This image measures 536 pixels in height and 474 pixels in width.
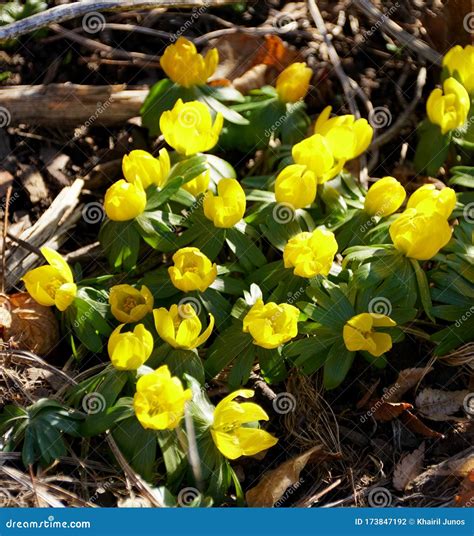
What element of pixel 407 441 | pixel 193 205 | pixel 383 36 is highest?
pixel 383 36

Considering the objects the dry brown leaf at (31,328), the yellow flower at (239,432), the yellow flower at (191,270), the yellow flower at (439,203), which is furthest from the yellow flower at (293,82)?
the yellow flower at (239,432)

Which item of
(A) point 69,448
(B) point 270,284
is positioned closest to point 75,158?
(B) point 270,284

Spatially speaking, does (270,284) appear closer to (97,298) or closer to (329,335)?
(329,335)

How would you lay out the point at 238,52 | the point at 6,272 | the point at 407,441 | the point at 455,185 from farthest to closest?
the point at 238,52
the point at 455,185
the point at 6,272
the point at 407,441

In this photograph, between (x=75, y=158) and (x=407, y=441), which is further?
(x=75, y=158)

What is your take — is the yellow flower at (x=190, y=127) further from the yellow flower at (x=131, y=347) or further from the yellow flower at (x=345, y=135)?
the yellow flower at (x=131, y=347)

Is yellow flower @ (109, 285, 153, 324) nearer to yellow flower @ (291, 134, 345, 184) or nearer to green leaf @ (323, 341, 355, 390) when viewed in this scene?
green leaf @ (323, 341, 355, 390)
